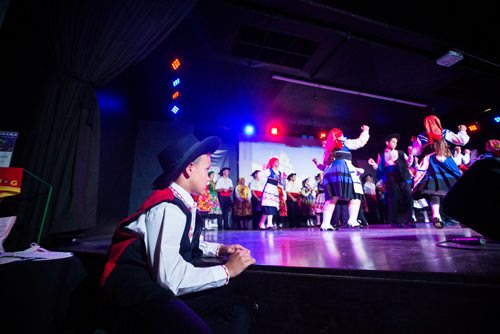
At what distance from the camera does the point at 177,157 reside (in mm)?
1253

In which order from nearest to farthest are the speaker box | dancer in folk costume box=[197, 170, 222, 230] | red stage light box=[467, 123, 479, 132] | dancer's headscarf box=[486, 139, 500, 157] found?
the speaker box → dancer's headscarf box=[486, 139, 500, 157] → dancer in folk costume box=[197, 170, 222, 230] → red stage light box=[467, 123, 479, 132]

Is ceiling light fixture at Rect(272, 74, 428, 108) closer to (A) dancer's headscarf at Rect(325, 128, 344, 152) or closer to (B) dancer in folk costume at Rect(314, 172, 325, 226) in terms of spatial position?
(A) dancer's headscarf at Rect(325, 128, 344, 152)

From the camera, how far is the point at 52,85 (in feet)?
8.18

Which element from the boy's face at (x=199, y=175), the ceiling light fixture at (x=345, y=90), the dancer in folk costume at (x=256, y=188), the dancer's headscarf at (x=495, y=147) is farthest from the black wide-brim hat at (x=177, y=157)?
the dancer in folk costume at (x=256, y=188)

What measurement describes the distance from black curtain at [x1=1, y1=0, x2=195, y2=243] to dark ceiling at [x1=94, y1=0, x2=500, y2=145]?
1236 mm

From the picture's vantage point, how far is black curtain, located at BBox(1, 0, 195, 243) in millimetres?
2336

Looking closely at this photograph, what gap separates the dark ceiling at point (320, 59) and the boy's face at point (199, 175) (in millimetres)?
3544

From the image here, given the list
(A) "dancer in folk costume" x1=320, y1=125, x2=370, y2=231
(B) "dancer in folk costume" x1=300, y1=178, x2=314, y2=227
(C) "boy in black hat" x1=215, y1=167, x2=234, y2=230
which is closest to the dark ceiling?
(C) "boy in black hat" x1=215, y1=167, x2=234, y2=230

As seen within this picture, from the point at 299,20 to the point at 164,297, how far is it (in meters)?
4.82

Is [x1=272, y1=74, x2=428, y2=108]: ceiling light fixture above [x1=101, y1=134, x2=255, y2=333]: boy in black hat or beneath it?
above

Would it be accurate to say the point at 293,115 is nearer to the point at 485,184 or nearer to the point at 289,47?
the point at 289,47

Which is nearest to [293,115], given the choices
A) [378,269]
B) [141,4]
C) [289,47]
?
[289,47]

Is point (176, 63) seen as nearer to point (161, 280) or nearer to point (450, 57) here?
point (161, 280)

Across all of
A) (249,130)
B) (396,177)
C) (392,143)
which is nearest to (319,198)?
(396,177)
